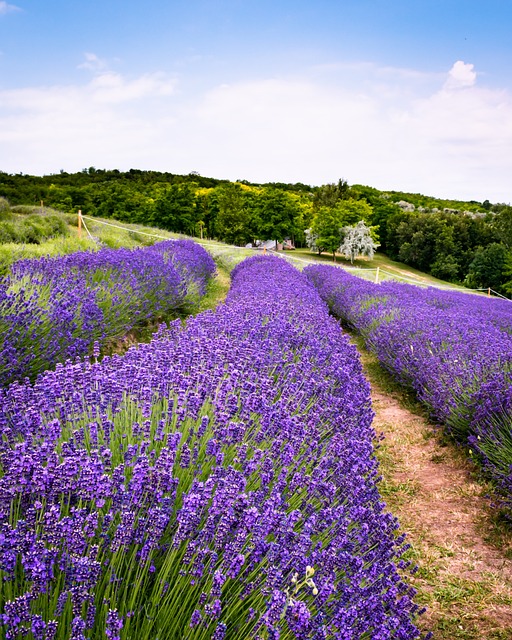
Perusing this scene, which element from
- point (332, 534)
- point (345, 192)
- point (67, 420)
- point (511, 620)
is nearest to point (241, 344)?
point (67, 420)

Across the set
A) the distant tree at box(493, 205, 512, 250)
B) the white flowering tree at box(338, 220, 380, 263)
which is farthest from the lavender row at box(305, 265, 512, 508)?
the distant tree at box(493, 205, 512, 250)

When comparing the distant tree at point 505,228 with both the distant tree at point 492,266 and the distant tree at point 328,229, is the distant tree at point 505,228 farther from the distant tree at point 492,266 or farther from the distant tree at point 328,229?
the distant tree at point 328,229

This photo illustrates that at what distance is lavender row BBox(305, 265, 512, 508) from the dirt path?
23cm

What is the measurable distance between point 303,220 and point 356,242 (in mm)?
9327

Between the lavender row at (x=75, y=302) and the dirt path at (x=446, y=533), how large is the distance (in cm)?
272

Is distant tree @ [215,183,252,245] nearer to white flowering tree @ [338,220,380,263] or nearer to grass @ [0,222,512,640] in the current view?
white flowering tree @ [338,220,380,263]

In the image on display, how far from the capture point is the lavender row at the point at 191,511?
120cm

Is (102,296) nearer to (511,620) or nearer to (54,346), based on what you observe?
(54,346)

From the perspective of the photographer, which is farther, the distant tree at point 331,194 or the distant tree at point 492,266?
the distant tree at point 331,194

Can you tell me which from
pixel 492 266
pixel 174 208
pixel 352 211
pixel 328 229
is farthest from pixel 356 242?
pixel 174 208

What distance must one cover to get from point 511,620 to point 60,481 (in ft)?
7.56

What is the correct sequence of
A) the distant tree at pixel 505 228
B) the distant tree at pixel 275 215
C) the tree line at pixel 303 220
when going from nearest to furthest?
the tree line at pixel 303 220
the distant tree at pixel 275 215
the distant tree at pixel 505 228

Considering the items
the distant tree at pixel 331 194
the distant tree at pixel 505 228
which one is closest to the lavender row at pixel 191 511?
the distant tree at pixel 505 228

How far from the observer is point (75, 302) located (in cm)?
483
